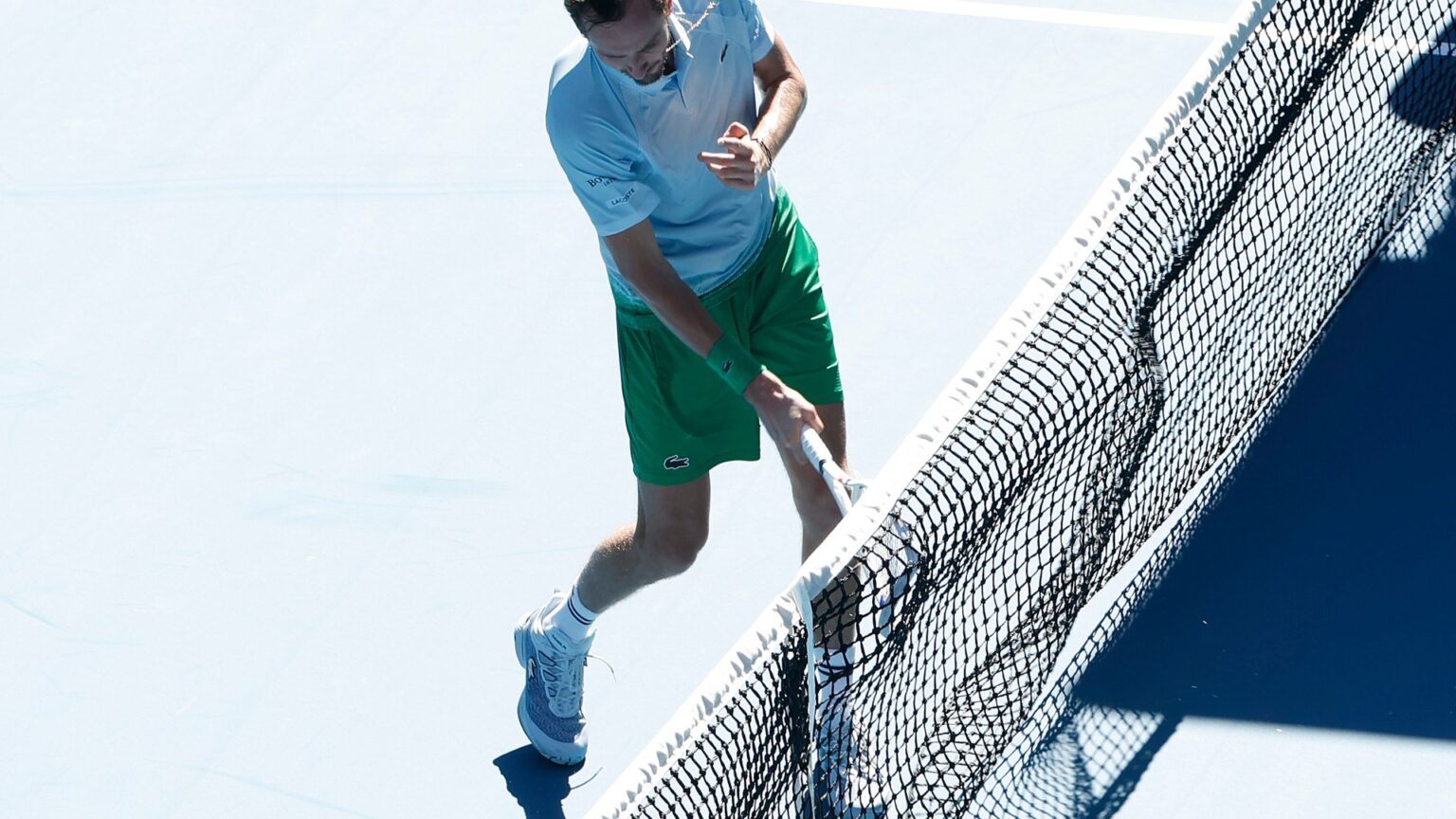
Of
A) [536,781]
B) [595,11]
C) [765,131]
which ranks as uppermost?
[595,11]

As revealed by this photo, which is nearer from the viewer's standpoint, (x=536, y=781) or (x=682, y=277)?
(x=682, y=277)

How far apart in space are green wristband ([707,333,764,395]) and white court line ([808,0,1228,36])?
316 cm

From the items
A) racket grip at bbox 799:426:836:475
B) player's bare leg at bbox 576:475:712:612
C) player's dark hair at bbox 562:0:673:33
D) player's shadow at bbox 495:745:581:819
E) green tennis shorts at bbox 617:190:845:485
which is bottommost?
player's shadow at bbox 495:745:581:819

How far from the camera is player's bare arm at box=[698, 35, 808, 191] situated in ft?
10.5

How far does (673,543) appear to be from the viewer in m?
3.78

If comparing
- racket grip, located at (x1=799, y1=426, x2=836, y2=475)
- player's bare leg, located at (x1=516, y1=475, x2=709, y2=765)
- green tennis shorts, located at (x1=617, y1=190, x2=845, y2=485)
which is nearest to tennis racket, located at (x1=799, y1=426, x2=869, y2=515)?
racket grip, located at (x1=799, y1=426, x2=836, y2=475)

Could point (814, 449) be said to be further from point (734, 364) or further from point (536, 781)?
point (536, 781)

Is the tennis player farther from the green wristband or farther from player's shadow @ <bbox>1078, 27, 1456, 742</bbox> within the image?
player's shadow @ <bbox>1078, 27, 1456, 742</bbox>

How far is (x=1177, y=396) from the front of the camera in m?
4.01

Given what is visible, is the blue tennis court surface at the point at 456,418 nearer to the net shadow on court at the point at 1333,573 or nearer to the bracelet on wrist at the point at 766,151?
the net shadow on court at the point at 1333,573

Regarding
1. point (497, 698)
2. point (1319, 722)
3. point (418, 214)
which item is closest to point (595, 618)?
point (497, 698)

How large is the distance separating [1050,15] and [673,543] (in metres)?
3.13

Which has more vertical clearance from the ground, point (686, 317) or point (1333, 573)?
point (686, 317)

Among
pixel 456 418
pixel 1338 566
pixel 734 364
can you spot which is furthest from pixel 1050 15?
pixel 734 364
